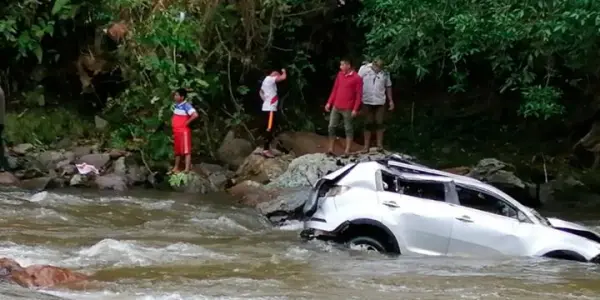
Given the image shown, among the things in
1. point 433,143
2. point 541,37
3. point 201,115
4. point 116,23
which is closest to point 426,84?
point 433,143

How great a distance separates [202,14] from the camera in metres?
19.1

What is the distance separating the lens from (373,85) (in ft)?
58.0

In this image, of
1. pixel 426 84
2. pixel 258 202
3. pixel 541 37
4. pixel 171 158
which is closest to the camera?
pixel 541 37

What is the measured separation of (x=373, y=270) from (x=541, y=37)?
5235mm

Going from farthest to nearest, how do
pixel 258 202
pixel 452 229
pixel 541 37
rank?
pixel 258 202
pixel 541 37
pixel 452 229

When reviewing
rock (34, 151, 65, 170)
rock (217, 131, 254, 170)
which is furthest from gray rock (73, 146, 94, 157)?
rock (217, 131, 254, 170)

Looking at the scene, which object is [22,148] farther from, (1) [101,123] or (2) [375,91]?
(2) [375,91]

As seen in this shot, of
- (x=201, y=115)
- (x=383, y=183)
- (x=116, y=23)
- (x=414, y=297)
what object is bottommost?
(x=414, y=297)

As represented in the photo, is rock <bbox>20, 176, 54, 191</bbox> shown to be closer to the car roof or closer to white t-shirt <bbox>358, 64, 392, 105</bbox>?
white t-shirt <bbox>358, 64, 392, 105</bbox>

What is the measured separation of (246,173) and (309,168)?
6.33ft

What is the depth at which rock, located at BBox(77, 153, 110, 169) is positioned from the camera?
1842 cm

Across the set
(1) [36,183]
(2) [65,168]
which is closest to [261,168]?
(2) [65,168]

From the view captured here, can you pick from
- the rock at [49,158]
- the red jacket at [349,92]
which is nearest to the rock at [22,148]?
the rock at [49,158]

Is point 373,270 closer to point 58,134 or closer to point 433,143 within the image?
point 433,143
